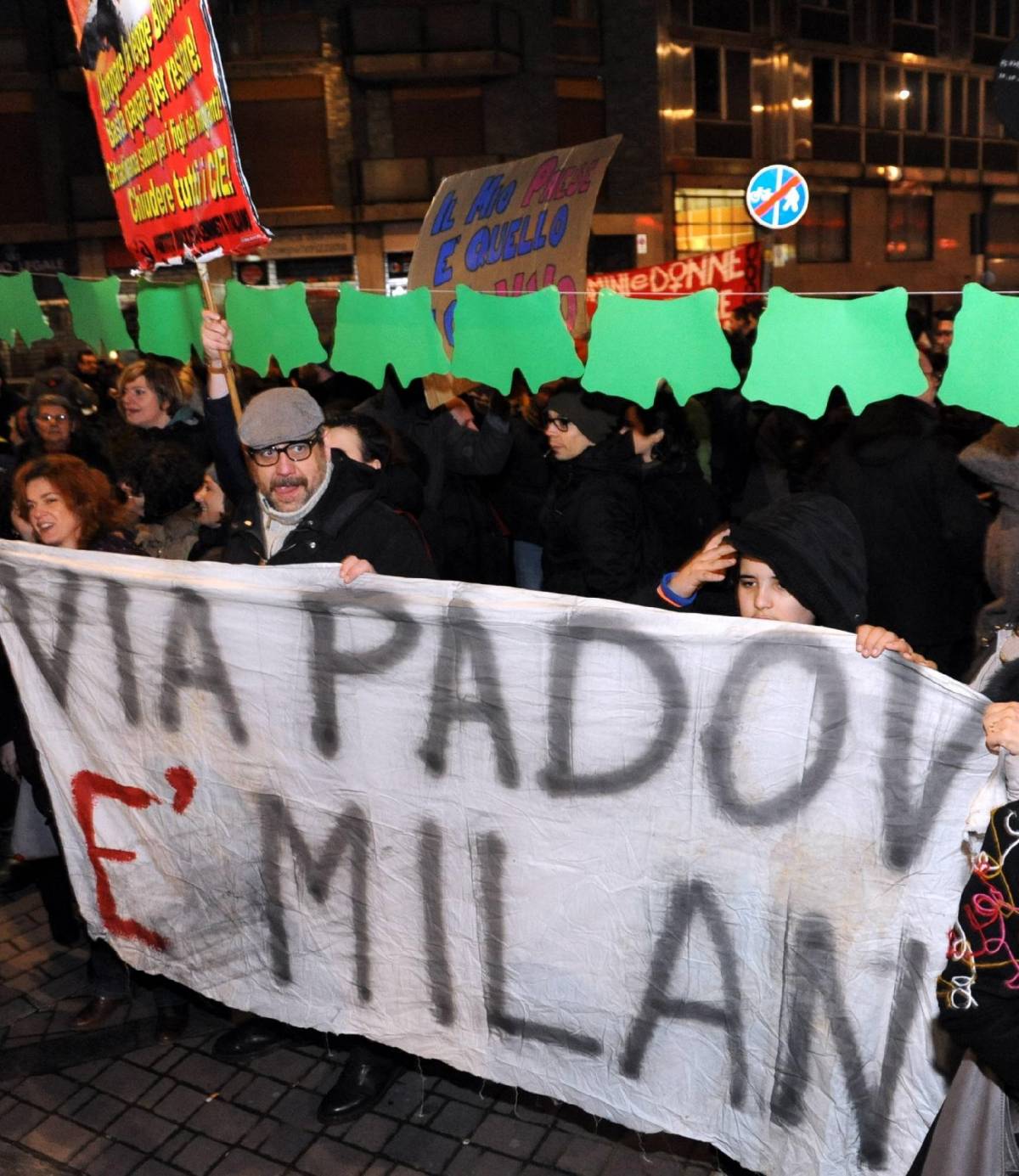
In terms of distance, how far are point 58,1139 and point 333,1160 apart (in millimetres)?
811

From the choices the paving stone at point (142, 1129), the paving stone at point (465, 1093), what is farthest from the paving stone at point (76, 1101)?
the paving stone at point (465, 1093)

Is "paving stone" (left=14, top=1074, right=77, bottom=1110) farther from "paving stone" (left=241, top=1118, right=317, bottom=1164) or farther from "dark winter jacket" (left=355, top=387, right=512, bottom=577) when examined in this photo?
"dark winter jacket" (left=355, top=387, right=512, bottom=577)

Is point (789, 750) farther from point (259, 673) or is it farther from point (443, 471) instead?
point (443, 471)

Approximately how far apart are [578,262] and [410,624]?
109 inches

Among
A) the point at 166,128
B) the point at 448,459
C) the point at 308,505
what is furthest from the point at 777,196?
the point at 308,505

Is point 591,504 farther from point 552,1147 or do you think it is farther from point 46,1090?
point 46,1090

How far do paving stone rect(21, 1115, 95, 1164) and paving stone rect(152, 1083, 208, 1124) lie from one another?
0.20 meters

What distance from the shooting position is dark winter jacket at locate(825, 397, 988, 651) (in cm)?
413

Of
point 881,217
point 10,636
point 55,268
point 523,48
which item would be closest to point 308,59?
point 523,48

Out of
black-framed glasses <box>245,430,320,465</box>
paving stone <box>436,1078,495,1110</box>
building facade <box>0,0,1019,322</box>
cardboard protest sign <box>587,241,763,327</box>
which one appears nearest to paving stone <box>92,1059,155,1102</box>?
paving stone <box>436,1078,495,1110</box>

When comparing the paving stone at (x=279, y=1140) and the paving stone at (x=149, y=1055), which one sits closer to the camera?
the paving stone at (x=279, y=1140)

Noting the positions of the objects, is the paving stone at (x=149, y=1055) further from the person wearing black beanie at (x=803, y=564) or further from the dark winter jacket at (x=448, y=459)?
the person wearing black beanie at (x=803, y=564)

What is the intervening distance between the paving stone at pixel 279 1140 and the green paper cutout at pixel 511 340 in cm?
219

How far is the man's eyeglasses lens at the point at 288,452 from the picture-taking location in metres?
3.21
